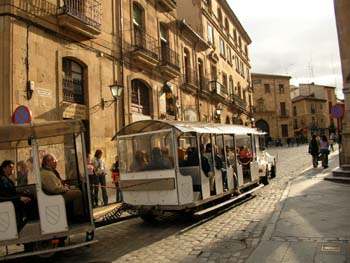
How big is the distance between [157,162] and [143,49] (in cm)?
1043

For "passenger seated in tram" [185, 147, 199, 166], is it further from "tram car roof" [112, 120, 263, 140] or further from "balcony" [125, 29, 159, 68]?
"balcony" [125, 29, 159, 68]

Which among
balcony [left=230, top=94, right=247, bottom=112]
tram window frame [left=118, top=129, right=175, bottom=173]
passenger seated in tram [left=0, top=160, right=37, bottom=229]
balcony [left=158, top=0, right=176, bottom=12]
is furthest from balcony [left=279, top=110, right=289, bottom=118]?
passenger seated in tram [left=0, top=160, right=37, bottom=229]

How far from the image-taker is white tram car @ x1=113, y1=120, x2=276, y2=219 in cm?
867

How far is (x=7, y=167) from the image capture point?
21.1 ft

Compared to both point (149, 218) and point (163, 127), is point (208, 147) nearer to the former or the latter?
point (163, 127)

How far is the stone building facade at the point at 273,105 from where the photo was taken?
224 ft

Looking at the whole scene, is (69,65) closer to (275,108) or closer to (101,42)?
(101,42)

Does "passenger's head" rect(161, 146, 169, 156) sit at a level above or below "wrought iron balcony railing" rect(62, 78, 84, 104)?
below

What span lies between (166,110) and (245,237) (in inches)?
591

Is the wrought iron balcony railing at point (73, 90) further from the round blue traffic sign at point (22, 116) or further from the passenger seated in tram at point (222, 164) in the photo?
the passenger seated in tram at point (222, 164)

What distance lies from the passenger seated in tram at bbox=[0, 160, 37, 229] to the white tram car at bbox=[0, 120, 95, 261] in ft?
0.17

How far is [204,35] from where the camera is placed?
30.8 metres

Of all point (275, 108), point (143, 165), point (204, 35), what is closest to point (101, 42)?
point (143, 165)

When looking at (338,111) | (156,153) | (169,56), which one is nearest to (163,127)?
(156,153)
